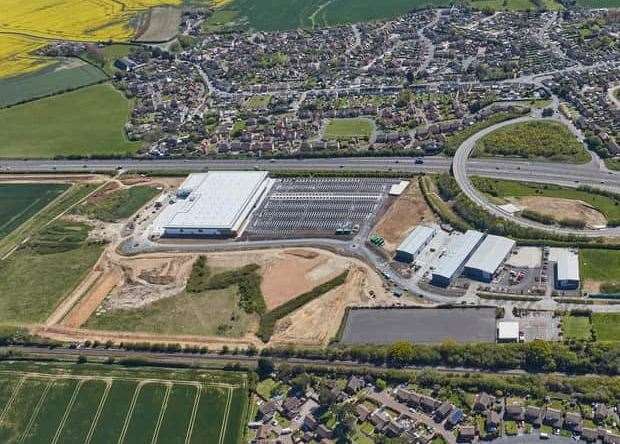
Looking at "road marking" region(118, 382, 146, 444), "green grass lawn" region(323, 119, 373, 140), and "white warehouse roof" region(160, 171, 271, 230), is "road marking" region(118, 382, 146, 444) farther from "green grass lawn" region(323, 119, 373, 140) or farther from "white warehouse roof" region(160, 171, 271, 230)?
"green grass lawn" region(323, 119, 373, 140)

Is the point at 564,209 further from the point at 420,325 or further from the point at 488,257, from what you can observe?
the point at 420,325

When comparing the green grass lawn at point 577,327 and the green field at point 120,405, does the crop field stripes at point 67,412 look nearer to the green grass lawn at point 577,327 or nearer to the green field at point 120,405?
the green field at point 120,405

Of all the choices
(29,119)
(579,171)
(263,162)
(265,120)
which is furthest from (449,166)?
(29,119)

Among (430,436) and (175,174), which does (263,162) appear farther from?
(430,436)

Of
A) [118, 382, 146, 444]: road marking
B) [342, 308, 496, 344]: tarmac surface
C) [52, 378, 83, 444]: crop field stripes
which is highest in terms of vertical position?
[52, 378, 83, 444]: crop field stripes

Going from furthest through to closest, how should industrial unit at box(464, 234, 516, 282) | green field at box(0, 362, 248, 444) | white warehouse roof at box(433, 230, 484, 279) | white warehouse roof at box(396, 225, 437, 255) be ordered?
white warehouse roof at box(396, 225, 437, 255) → white warehouse roof at box(433, 230, 484, 279) → industrial unit at box(464, 234, 516, 282) → green field at box(0, 362, 248, 444)

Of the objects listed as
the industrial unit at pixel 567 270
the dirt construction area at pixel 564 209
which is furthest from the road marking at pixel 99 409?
the dirt construction area at pixel 564 209

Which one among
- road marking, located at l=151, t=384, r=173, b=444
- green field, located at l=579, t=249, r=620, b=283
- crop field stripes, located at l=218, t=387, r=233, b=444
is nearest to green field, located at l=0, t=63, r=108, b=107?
Result: road marking, located at l=151, t=384, r=173, b=444
